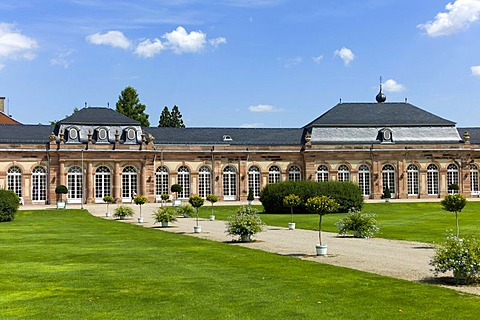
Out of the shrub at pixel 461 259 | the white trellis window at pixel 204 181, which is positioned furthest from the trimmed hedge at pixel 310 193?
the shrub at pixel 461 259

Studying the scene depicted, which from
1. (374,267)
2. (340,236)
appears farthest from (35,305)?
(340,236)

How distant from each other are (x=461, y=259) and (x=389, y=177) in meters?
50.6

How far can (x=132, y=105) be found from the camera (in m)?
86.1

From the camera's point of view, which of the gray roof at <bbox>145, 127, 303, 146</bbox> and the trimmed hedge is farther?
the gray roof at <bbox>145, 127, 303, 146</bbox>

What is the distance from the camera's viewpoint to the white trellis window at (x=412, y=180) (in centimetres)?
6303

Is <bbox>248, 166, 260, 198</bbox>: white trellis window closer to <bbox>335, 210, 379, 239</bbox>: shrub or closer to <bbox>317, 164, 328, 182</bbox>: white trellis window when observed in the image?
<bbox>317, 164, 328, 182</bbox>: white trellis window

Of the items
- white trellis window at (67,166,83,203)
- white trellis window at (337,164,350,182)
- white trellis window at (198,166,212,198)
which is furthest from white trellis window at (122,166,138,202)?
white trellis window at (337,164,350,182)

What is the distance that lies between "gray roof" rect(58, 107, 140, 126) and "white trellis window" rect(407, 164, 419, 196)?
2679 centimetres

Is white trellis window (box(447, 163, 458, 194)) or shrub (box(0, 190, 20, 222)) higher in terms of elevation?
white trellis window (box(447, 163, 458, 194))

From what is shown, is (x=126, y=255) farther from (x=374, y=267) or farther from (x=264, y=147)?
(x=264, y=147)

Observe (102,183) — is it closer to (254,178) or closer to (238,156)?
(238,156)

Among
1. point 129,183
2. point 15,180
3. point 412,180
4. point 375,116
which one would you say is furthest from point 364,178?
point 15,180

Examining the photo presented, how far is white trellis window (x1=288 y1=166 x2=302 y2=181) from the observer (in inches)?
2459

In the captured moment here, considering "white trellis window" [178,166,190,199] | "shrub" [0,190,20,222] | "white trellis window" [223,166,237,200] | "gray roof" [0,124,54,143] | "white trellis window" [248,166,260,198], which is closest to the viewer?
"shrub" [0,190,20,222]
